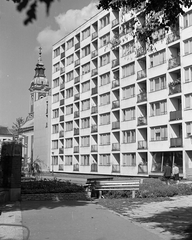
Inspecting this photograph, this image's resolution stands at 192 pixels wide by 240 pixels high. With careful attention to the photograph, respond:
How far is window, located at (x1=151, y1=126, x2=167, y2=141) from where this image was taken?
37694 millimetres

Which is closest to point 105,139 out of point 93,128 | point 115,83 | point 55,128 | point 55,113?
point 93,128

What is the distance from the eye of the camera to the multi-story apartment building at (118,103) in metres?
35.9

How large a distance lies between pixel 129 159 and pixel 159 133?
21.3 feet

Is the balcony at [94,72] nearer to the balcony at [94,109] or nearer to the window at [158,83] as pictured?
the balcony at [94,109]

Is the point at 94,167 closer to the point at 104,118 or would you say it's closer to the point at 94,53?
the point at 104,118

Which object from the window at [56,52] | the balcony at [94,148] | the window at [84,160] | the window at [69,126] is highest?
the window at [56,52]

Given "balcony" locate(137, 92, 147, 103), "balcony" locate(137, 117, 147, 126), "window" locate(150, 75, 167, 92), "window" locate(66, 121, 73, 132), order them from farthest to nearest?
"window" locate(66, 121, 73, 132) → "balcony" locate(137, 92, 147, 103) → "balcony" locate(137, 117, 147, 126) → "window" locate(150, 75, 167, 92)

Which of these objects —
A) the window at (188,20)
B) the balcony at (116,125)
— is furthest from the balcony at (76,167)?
the window at (188,20)

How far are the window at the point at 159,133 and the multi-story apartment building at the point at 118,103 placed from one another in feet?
0.07

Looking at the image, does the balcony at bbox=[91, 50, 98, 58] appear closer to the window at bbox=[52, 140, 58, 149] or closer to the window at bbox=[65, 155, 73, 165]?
the window at bbox=[65, 155, 73, 165]

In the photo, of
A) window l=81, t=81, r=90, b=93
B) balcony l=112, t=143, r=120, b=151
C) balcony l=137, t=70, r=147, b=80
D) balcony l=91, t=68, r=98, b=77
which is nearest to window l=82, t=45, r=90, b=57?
balcony l=91, t=68, r=98, b=77

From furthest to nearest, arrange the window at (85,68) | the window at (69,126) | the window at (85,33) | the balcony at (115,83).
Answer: the window at (69,126)
the window at (85,33)
the window at (85,68)
the balcony at (115,83)

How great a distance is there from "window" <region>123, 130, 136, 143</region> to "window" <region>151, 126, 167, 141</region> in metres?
3.80

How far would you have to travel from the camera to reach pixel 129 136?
1727 inches
